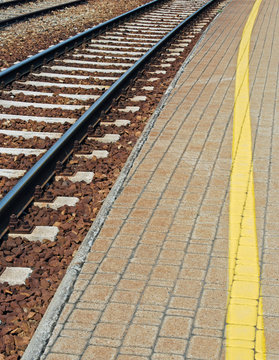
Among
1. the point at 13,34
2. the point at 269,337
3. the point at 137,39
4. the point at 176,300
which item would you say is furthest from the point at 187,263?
the point at 13,34

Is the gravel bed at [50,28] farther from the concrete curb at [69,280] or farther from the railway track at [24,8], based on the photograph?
the concrete curb at [69,280]

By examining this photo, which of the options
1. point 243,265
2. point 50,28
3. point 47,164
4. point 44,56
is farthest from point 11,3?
point 243,265

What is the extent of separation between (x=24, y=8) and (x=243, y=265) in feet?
54.3

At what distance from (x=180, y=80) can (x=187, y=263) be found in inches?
244

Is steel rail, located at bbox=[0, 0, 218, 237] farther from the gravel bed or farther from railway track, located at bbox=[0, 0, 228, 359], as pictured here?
the gravel bed

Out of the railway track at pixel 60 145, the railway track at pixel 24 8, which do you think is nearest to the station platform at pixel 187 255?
the railway track at pixel 60 145

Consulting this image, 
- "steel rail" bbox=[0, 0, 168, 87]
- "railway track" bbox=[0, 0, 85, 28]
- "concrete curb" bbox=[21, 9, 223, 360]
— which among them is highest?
"concrete curb" bbox=[21, 9, 223, 360]

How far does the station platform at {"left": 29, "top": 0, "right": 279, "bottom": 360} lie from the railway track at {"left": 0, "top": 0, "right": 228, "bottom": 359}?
26 centimetres

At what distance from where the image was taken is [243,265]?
4.84m

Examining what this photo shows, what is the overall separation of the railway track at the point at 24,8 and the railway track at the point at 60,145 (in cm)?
374

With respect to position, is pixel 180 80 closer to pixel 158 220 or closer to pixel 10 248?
pixel 158 220

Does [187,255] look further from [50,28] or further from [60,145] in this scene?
[50,28]

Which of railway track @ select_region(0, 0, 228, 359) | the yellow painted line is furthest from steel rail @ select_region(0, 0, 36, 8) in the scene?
the yellow painted line

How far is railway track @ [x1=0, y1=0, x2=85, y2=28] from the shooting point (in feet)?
56.5
